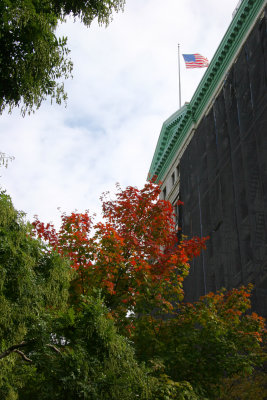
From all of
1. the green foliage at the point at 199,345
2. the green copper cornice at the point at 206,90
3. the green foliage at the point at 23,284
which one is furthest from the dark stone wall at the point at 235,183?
the green foliage at the point at 23,284

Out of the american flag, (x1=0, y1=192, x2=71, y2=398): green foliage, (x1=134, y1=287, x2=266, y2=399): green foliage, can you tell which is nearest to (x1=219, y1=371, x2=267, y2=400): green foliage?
(x1=134, y1=287, x2=266, y2=399): green foliage

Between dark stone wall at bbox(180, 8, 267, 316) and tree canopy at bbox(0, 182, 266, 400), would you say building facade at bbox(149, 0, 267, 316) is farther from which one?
tree canopy at bbox(0, 182, 266, 400)

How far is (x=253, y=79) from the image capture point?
32062 millimetres

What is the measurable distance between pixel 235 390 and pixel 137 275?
7328mm

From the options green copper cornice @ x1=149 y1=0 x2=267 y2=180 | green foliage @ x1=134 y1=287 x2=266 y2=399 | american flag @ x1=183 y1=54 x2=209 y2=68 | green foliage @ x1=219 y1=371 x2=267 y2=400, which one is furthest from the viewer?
american flag @ x1=183 y1=54 x2=209 y2=68

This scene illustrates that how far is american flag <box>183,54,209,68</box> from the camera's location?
49.8m

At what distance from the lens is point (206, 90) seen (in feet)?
146

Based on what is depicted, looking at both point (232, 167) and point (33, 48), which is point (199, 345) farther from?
point (232, 167)

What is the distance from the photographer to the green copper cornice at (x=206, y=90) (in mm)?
36750

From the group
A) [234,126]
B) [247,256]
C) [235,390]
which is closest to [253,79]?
[234,126]

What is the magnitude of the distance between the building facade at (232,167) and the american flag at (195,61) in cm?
483

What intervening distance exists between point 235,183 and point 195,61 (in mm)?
21235

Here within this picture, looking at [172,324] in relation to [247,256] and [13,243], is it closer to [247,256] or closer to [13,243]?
[13,243]

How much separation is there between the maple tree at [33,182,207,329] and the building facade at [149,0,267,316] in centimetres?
1036
